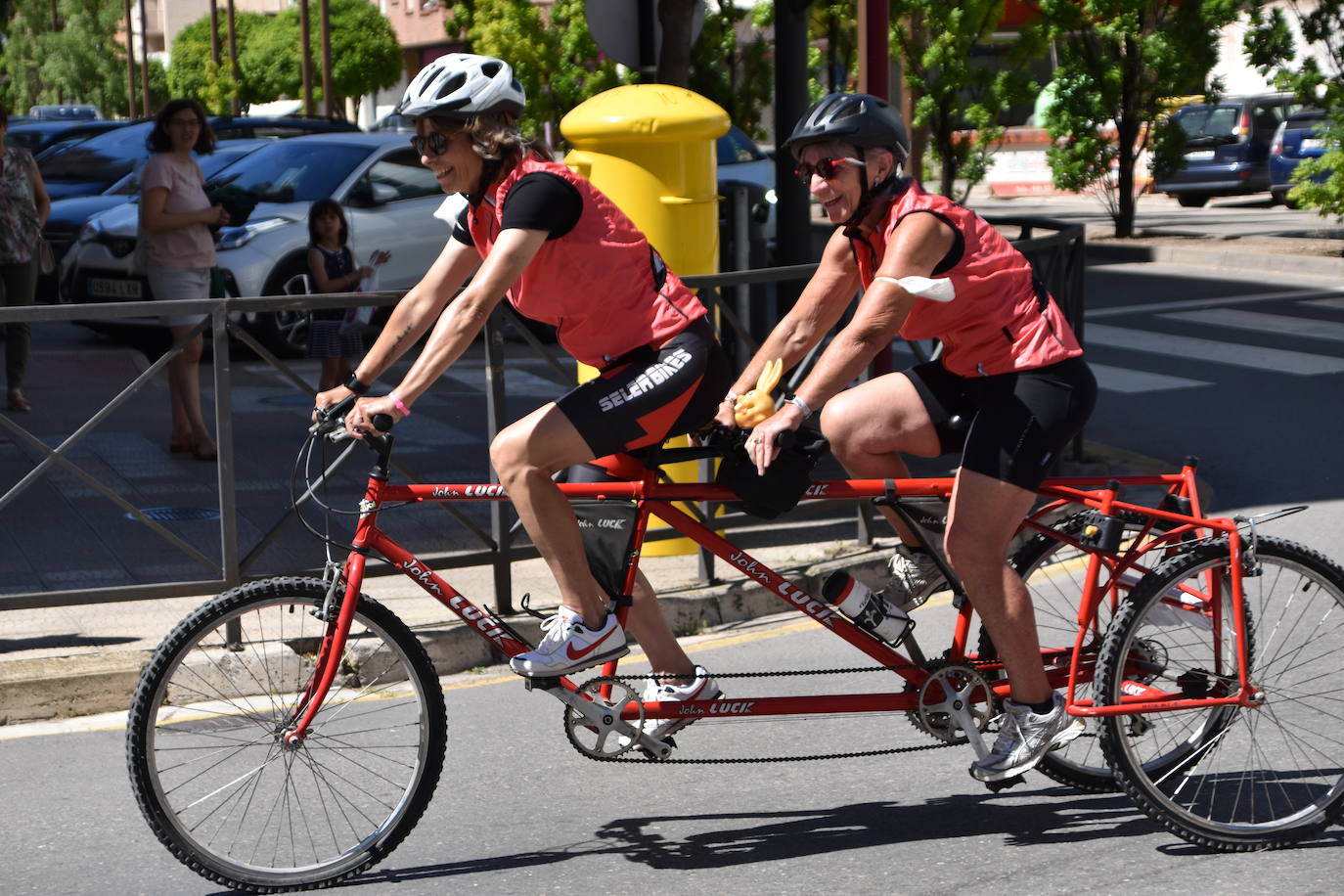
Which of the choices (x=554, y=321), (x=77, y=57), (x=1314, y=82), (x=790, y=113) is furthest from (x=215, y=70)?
(x=554, y=321)

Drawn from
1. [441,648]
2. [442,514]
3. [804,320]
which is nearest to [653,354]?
[804,320]

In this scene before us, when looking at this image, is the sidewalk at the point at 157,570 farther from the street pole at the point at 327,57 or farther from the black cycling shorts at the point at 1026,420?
the street pole at the point at 327,57

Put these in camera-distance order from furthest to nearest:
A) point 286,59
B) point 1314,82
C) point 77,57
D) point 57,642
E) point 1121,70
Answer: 1. point 77,57
2. point 286,59
3. point 1121,70
4. point 1314,82
5. point 57,642

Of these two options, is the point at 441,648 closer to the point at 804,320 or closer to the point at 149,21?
the point at 804,320

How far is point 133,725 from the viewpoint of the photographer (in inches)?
153

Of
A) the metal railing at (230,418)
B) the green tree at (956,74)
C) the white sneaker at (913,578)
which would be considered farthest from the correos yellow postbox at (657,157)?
the green tree at (956,74)

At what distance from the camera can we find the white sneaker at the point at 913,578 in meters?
4.30

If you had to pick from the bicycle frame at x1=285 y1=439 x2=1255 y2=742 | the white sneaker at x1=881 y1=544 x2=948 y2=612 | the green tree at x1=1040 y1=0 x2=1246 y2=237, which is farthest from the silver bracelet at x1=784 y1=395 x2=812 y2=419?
the green tree at x1=1040 y1=0 x2=1246 y2=237

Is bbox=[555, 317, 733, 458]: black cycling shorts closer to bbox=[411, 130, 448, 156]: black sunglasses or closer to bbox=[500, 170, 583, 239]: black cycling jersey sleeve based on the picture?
bbox=[500, 170, 583, 239]: black cycling jersey sleeve

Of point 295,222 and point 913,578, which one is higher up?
point 295,222

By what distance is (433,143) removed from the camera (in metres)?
4.01

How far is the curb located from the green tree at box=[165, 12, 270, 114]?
34612mm

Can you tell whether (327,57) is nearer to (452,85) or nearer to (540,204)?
(452,85)

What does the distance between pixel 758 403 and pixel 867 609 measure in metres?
0.64
